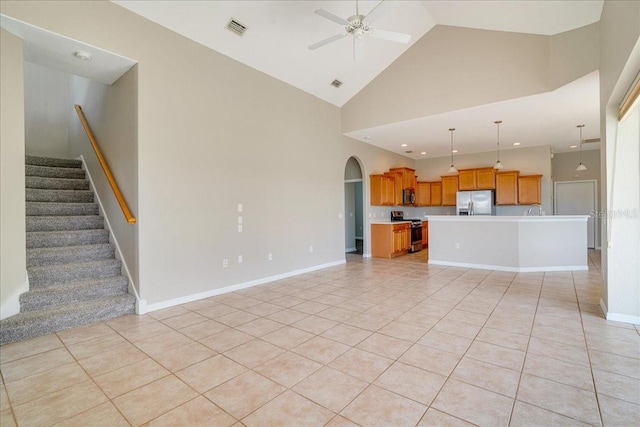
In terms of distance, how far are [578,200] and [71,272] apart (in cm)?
1207

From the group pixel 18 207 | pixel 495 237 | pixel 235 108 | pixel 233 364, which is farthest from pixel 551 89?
pixel 18 207

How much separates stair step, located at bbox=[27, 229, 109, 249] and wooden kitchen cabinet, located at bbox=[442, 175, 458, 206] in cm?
875

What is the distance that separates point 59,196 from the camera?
177 inches

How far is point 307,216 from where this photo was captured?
235 inches

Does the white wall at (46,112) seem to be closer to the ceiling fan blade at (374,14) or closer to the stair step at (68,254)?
the stair step at (68,254)

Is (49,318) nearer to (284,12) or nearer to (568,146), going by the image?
(284,12)

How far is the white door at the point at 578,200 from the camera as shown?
852 centimetres

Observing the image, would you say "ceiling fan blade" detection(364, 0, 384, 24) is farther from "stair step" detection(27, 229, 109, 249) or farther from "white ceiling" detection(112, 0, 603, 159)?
"stair step" detection(27, 229, 109, 249)

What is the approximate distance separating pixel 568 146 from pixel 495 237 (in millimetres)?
4788

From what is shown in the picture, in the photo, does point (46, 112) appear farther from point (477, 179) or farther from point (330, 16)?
point (477, 179)

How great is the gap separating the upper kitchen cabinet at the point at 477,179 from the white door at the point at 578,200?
8.18 feet

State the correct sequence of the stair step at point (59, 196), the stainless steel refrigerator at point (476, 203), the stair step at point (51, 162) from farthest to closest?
1. the stainless steel refrigerator at point (476, 203)
2. the stair step at point (51, 162)
3. the stair step at point (59, 196)

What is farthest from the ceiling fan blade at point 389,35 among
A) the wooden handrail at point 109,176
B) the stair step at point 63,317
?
the stair step at point 63,317

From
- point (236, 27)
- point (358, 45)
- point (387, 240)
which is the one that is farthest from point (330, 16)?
point (387, 240)
